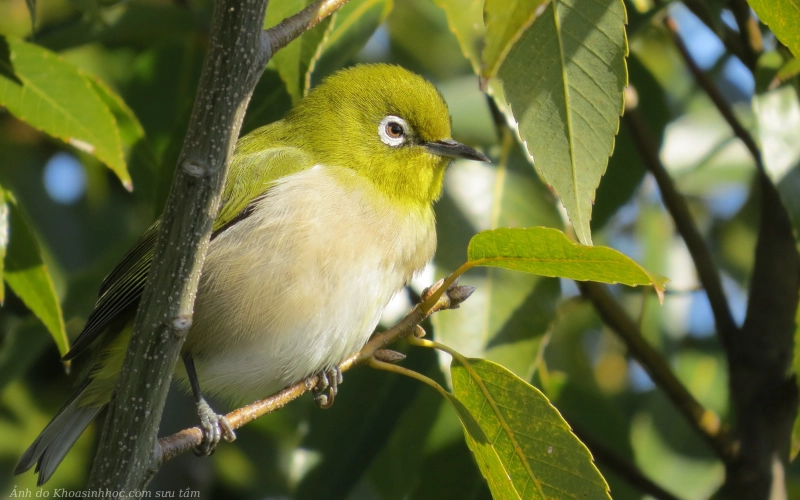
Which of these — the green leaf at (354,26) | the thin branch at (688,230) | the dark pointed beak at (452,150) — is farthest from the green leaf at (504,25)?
the thin branch at (688,230)

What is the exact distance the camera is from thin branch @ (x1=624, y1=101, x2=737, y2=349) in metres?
3.64

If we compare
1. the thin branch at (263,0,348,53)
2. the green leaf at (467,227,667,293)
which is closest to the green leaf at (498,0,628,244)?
the green leaf at (467,227,667,293)

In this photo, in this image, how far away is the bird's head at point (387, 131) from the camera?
3.52 m

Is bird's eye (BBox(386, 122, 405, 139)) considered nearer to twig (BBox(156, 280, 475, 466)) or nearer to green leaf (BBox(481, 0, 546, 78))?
twig (BBox(156, 280, 475, 466))

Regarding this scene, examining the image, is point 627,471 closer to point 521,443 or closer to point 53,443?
point 521,443

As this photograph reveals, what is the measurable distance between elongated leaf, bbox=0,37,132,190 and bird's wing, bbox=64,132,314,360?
42cm

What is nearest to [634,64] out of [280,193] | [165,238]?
[280,193]

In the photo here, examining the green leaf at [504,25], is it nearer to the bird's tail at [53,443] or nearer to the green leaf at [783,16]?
the green leaf at [783,16]

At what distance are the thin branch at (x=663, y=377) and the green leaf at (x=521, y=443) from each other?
1.23 metres

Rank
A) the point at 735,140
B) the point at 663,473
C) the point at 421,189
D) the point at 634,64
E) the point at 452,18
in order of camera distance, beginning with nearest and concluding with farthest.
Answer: the point at 452,18
the point at 421,189
the point at 634,64
the point at 663,473
the point at 735,140

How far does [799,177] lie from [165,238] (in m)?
2.15

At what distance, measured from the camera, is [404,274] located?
3.33 metres

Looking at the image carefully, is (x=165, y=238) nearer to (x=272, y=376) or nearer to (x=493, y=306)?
(x=272, y=376)

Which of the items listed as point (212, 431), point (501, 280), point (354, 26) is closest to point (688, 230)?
point (501, 280)
